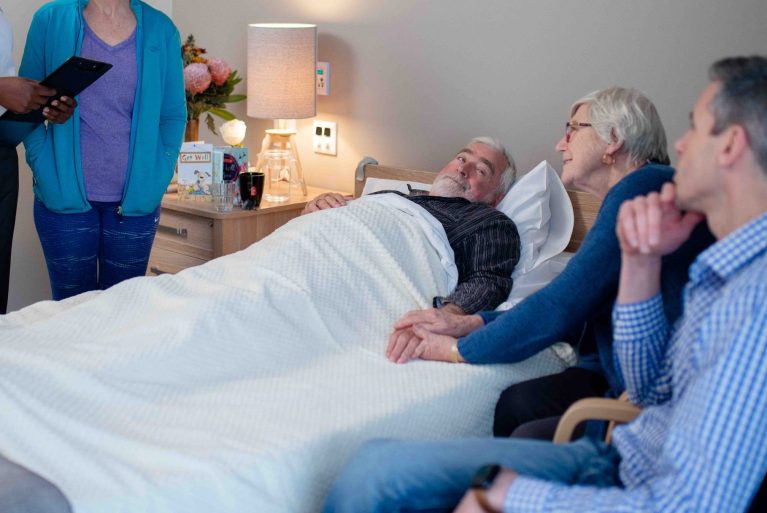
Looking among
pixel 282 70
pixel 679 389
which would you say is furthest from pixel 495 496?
pixel 282 70

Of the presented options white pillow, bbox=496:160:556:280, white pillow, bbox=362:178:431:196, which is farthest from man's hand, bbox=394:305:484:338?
white pillow, bbox=362:178:431:196

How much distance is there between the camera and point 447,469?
129 cm

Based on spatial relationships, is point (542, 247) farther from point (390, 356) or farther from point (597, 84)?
point (390, 356)

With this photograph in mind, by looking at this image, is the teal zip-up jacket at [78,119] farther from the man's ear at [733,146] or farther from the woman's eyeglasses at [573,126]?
the man's ear at [733,146]

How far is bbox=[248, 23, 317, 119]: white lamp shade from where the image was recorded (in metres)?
2.96

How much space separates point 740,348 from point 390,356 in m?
0.90

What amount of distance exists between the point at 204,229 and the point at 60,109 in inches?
28.1

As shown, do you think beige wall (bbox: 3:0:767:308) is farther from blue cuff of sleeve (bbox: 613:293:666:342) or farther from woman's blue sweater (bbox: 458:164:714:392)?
blue cuff of sleeve (bbox: 613:293:666:342)

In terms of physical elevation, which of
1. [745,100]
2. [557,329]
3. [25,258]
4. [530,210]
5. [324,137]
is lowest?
[25,258]

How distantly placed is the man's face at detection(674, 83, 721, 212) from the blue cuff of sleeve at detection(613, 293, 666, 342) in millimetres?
156

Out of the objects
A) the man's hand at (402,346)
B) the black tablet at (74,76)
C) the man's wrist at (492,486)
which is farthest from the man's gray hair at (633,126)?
the black tablet at (74,76)

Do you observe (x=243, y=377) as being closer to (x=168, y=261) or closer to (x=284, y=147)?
(x=168, y=261)

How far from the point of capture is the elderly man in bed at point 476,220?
211cm

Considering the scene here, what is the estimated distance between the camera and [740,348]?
102 cm
